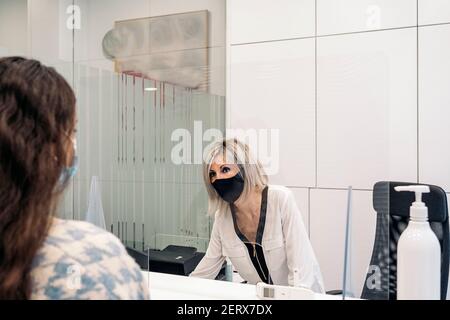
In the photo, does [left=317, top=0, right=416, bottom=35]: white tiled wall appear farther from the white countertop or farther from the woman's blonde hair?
the white countertop

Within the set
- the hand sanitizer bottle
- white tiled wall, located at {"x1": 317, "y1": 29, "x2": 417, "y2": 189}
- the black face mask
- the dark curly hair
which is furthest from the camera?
the black face mask

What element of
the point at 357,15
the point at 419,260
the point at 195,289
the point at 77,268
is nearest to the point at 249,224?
the point at 195,289

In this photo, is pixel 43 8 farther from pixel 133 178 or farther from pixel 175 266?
pixel 175 266

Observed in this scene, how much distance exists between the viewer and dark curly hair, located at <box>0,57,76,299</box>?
516mm

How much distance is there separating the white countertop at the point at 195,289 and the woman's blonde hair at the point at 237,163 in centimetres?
23

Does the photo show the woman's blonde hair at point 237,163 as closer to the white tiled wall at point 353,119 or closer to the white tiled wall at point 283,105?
the white tiled wall at point 283,105

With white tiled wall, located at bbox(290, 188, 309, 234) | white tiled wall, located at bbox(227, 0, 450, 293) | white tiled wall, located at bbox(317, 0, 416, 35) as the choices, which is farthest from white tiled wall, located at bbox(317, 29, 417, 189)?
white tiled wall, located at bbox(317, 0, 416, 35)

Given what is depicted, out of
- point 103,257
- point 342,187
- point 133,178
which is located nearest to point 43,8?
point 133,178

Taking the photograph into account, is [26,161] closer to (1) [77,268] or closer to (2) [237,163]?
(1) [77,268]

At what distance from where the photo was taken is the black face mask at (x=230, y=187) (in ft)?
3.83

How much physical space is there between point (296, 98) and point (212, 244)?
0.50 meters

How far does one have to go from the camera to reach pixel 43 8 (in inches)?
95.8

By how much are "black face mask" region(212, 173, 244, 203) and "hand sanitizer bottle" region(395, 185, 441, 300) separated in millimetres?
493
